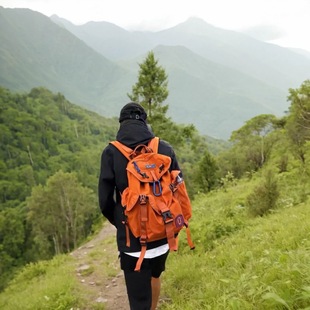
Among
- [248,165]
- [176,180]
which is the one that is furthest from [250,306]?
[248,165]

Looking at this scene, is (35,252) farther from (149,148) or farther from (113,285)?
(149,148)

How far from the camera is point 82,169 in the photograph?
85.1 metres

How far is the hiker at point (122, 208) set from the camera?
9.53 feet

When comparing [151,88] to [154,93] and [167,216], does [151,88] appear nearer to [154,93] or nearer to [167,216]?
[154,93]

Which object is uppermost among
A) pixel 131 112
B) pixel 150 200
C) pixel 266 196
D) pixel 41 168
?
pixel 131 112

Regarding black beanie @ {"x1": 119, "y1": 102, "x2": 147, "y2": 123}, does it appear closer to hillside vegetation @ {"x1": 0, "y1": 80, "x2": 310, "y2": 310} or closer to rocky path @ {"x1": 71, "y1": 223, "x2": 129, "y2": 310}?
hillside vegetation @ {"x1": 0, "y1": 80, "x2": 310, "y2": 310}

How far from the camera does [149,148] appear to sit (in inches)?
118

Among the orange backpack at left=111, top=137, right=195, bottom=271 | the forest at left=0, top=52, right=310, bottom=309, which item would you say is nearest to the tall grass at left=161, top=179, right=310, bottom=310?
the forest at left=0, top=52, right=310, bottom=309

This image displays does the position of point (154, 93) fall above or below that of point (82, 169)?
above

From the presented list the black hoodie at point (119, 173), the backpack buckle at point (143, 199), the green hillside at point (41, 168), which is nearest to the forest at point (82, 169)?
the green hillside at point (41, 168)

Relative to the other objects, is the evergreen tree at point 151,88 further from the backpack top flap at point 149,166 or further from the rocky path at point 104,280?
the backpack top flap at point 149,166

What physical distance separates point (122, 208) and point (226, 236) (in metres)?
3.54

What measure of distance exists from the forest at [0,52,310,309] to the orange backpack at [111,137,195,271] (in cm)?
121

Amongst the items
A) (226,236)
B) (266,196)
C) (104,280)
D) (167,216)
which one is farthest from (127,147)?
(266,196)
